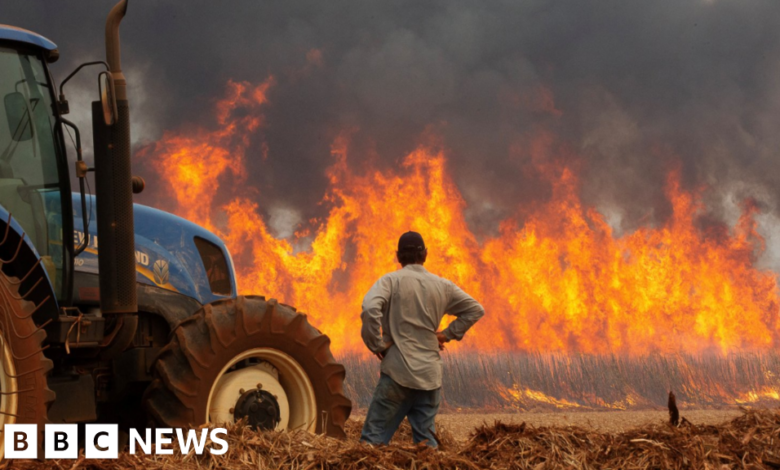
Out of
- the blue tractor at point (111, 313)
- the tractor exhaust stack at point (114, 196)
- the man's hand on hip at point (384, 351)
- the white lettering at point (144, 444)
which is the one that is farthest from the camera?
the tractor exhaust stack at point (114, 196)

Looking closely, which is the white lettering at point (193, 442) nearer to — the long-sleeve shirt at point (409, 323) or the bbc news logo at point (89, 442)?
the bbc news logo at point (89, 442)

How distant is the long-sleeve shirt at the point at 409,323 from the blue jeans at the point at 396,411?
9 cm

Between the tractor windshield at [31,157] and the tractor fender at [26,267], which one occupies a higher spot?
the tractor windshield at [31,157]

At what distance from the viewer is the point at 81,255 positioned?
269 inches

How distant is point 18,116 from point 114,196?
90 centimetres

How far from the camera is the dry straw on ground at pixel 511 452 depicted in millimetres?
5266

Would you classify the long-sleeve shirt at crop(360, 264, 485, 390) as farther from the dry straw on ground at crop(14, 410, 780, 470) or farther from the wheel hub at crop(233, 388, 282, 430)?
the wheel hub at crop(233, 388, 282, 430)

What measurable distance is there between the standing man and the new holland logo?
7.70ft

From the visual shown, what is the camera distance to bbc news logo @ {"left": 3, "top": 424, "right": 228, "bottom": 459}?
503 cm

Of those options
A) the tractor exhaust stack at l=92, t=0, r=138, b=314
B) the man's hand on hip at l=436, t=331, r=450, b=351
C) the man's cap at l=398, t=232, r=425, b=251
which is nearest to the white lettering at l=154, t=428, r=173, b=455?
the tractor exhaust stack at l=92, t=0, r=138, b=314

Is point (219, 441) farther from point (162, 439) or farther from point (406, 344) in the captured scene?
point (406, 344)

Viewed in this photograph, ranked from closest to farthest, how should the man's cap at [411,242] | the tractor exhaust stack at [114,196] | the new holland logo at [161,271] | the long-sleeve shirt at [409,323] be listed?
the long-sleeve shirt at [409,323], the tractor exhaust stack at [114,196], the man's cap at [411,242], the new holland logo at [161,271]

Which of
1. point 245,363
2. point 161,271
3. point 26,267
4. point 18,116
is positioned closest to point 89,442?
point 26,267

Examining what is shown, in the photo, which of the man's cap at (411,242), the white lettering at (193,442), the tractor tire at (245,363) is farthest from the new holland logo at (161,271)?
the man's cap at (411,242)
